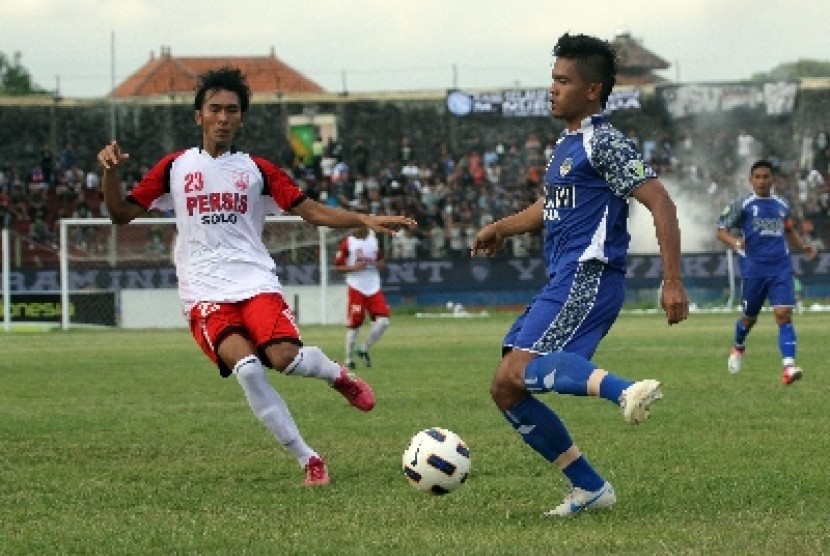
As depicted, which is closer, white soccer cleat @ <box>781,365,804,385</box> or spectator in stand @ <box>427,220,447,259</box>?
white soccer cleat @ <box>781,365,804,385</box>

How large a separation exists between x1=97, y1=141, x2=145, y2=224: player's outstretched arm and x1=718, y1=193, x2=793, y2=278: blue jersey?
35.3 ft

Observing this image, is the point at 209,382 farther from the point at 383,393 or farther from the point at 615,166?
the point at 615,166

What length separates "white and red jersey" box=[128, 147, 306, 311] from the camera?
9.52m

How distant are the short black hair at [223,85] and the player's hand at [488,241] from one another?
1.99 m

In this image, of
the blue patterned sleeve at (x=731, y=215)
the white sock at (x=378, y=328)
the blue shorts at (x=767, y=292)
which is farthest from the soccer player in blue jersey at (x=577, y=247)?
the white sock at (x=378, y=328)

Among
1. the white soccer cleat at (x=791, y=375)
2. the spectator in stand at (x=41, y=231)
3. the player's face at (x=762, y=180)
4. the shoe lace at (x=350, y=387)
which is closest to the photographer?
the shoe lace at (x=350, y=387)

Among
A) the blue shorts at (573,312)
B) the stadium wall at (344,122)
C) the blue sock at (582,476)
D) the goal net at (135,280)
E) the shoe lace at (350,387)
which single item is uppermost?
the stadium wall at (344,122)

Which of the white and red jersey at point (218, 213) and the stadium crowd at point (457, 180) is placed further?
the stadium crowd at point (457, 180)

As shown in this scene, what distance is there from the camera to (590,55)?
7.59 metres

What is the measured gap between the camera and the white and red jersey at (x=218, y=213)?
9.52 metres

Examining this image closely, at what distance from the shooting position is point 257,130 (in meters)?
57.0

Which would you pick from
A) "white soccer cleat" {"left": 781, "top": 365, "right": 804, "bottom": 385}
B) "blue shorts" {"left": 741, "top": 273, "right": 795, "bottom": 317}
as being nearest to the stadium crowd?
"blue shorts" {"left": 741, "top": 273, "right": 795, "bottom": 317}

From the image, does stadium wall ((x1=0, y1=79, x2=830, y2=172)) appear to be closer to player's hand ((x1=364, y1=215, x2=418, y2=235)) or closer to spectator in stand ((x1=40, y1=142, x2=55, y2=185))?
spectator in stand ((x1=40, y1=142, x2=55, y2=185))

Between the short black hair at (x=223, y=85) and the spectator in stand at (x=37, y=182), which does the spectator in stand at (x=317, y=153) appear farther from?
the short black hair at (x=223, y=85)
